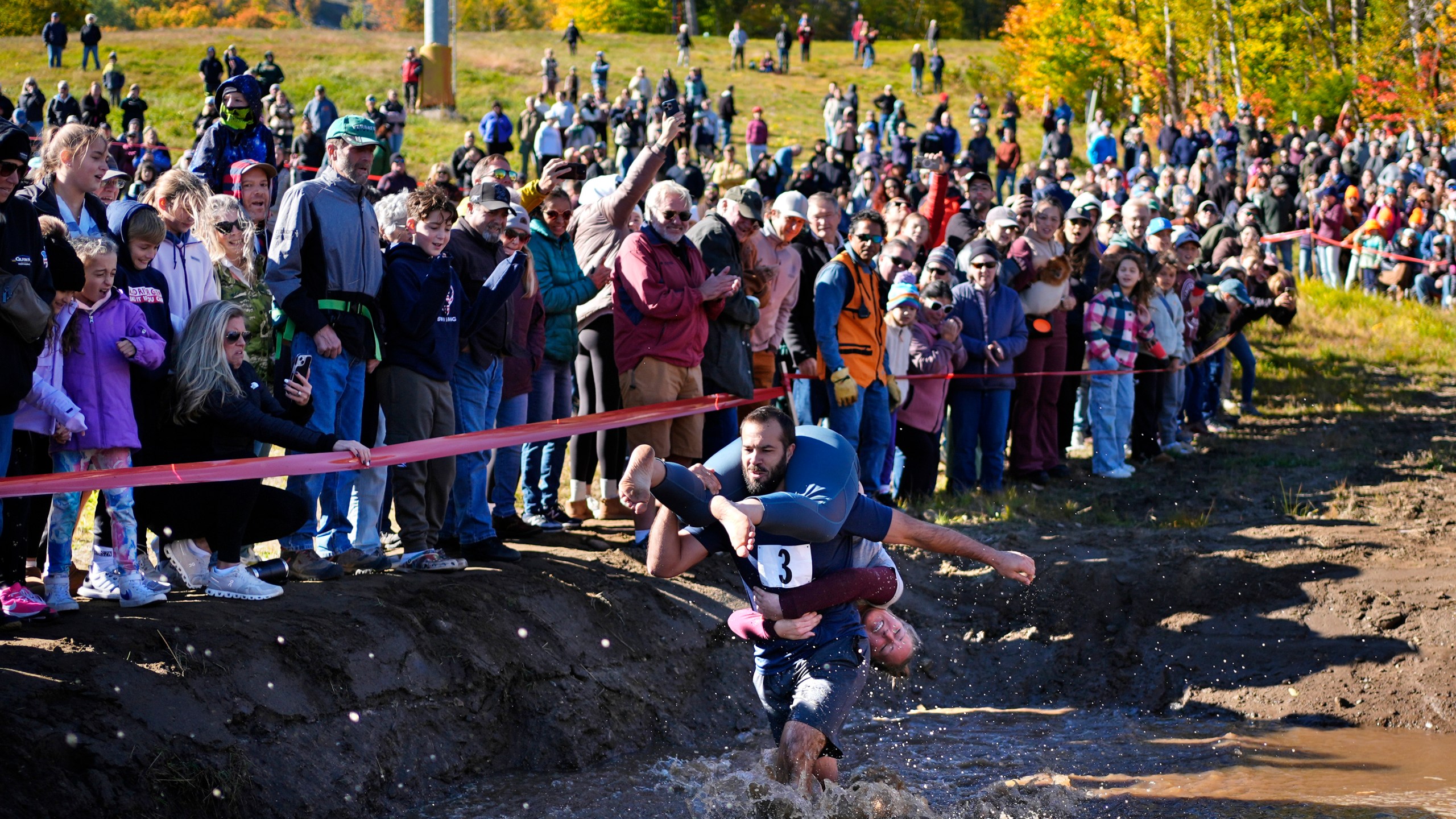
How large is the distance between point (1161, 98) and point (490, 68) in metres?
24.5

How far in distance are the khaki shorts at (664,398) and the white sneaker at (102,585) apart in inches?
126

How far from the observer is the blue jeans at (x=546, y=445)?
360 inches

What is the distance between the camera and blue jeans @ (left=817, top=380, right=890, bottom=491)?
10.0 metres

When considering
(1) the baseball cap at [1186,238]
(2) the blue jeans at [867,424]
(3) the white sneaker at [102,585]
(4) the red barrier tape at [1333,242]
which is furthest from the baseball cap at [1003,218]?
(4) the red barrier tape at [1333,242]

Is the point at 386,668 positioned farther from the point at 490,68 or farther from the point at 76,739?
the point at 490,68

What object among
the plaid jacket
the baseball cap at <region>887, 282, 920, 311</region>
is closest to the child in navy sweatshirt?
the baseball cap at <region>887, 282, 920, 311</region>

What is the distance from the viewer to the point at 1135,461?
1295 centimetres

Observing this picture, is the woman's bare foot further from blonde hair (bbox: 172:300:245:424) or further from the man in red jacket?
the man in red jacket

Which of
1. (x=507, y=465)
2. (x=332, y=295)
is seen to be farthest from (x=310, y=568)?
(x=507, y=465)

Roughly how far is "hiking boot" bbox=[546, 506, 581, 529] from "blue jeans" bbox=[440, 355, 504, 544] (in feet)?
2.79

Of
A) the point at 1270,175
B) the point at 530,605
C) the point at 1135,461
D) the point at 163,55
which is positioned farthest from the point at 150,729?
the point at 163,55

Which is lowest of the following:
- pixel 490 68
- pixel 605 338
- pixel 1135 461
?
pixel 1135 461

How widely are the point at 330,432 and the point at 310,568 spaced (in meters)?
0.75

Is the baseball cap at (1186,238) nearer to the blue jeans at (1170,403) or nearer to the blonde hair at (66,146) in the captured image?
the blue jeans at (1170,403)
